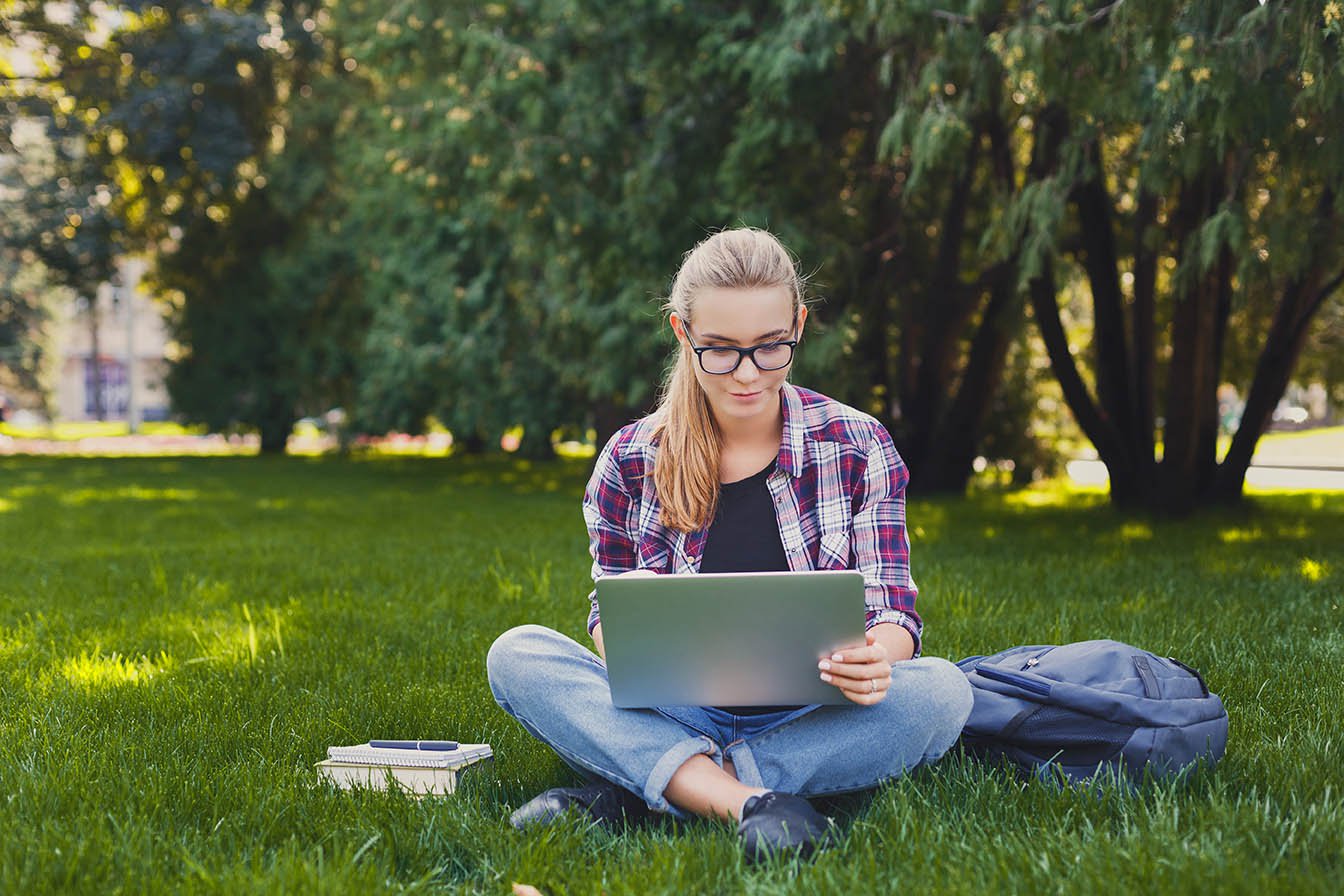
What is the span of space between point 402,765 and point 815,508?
1.16 m

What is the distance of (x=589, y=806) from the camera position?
9.45 ft

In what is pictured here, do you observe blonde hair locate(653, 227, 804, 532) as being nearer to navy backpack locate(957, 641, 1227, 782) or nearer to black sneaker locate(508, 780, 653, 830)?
black sneaker locate(508, 780, 653, 830)

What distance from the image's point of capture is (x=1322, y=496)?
47.0 ft

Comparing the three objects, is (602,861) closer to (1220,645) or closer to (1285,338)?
(1220,645)

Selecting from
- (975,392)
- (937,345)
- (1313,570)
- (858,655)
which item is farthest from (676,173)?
(858,655)

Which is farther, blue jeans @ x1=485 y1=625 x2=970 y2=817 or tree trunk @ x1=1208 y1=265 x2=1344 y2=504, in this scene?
tree trunk @ x1=1208 y1=265 x2=1344 y2=504

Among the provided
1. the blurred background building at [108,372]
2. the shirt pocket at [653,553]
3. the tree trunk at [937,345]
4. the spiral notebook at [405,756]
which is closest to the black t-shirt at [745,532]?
the shirt pocket at [653,553]

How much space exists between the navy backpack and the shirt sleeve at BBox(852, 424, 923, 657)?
278 millimetres

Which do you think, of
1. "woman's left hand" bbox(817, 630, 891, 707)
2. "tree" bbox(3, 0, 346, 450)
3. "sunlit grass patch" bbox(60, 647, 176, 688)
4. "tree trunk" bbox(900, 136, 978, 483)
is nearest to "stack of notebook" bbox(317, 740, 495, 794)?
"woman's left hand" bbox(817, 630, 891, 707)

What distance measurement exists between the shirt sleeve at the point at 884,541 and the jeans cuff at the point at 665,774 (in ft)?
1.69

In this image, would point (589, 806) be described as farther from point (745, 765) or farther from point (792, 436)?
point (792, 436)


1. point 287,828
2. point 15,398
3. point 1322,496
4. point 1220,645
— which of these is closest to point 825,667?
point 287,828

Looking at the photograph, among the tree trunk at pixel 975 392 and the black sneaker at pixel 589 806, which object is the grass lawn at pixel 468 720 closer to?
the black sneaker at pixel 589 806

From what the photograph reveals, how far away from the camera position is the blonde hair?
9.66 ft
